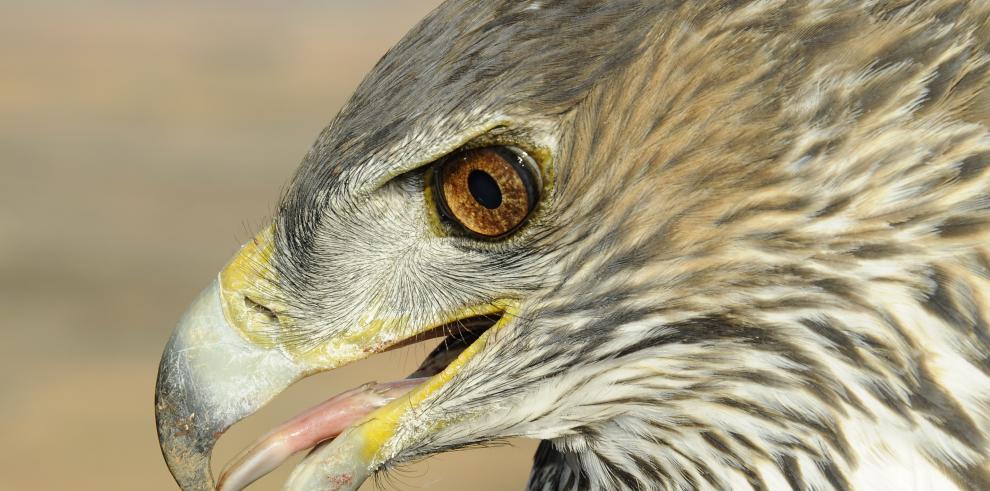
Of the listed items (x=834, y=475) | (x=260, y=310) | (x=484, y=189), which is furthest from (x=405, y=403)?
(x=834, y=475)

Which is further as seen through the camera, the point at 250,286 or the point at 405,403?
the point at 250,286

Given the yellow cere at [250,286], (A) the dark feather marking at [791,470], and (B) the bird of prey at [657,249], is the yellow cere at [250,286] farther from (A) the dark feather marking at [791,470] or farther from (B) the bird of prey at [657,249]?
(A) the dark feather marking at [791,470]

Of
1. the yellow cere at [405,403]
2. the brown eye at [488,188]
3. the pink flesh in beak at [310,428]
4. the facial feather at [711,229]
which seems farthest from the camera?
the pink flesh in beak at [310,428]

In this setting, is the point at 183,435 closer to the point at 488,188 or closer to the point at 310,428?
the point at 310,428

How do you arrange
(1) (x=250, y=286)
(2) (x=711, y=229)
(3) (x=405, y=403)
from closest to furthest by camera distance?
(2) (x=711, y=229), (3) (x=405, y=403), (1) (x=250, y=286)

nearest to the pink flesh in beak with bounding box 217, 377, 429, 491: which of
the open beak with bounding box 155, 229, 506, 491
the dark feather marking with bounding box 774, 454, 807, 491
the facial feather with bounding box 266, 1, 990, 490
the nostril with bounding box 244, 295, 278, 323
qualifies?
the open beak with bounding box 155, 229, 506, 491

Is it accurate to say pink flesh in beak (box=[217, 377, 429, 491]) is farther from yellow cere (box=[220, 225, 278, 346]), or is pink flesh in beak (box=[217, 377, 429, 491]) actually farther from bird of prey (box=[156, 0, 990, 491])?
yellow cere (box=[220, 225, 278, 346])

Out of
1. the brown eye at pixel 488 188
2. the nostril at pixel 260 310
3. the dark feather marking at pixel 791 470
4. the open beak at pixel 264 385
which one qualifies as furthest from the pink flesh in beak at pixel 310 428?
the dark feather marking at pixel 791 470
